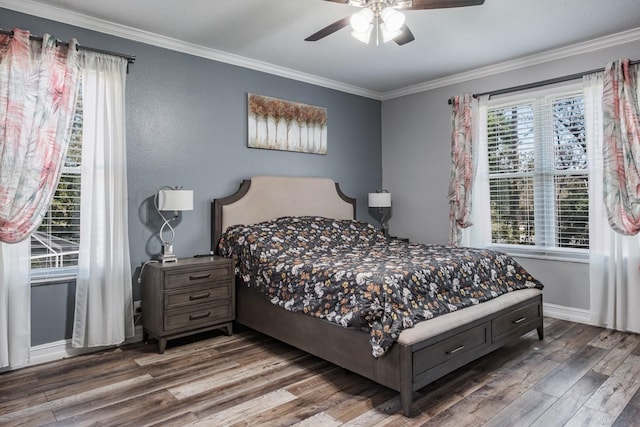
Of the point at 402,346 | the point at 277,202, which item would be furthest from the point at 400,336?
the point at 277,202

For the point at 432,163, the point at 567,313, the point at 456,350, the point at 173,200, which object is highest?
the point at 432,163

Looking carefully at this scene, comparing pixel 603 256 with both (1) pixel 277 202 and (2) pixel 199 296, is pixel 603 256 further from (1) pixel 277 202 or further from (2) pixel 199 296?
(2) pixel 199 296

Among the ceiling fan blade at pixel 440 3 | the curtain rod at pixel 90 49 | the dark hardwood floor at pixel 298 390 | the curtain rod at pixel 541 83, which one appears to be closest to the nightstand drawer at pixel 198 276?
the dark hardwood floor at pixel 298 390

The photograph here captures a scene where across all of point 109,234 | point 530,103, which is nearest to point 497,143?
point 530,103

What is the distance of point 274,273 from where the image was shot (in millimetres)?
3074

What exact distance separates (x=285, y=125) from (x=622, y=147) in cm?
311

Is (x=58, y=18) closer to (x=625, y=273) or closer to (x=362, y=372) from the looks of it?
(x=362, y=372)

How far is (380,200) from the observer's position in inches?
194

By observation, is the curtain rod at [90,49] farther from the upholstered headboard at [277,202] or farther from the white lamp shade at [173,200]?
the upholstered headboard at [277,202]

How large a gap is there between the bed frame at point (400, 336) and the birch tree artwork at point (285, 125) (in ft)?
1.41

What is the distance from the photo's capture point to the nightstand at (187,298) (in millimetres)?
3057

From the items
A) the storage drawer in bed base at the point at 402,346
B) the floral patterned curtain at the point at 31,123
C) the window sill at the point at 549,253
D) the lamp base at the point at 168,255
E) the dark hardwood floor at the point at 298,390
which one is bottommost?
the dark hardwood floor at the point at 298,390

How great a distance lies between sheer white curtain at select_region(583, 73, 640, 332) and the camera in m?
3.41

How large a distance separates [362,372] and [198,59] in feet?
10.0
